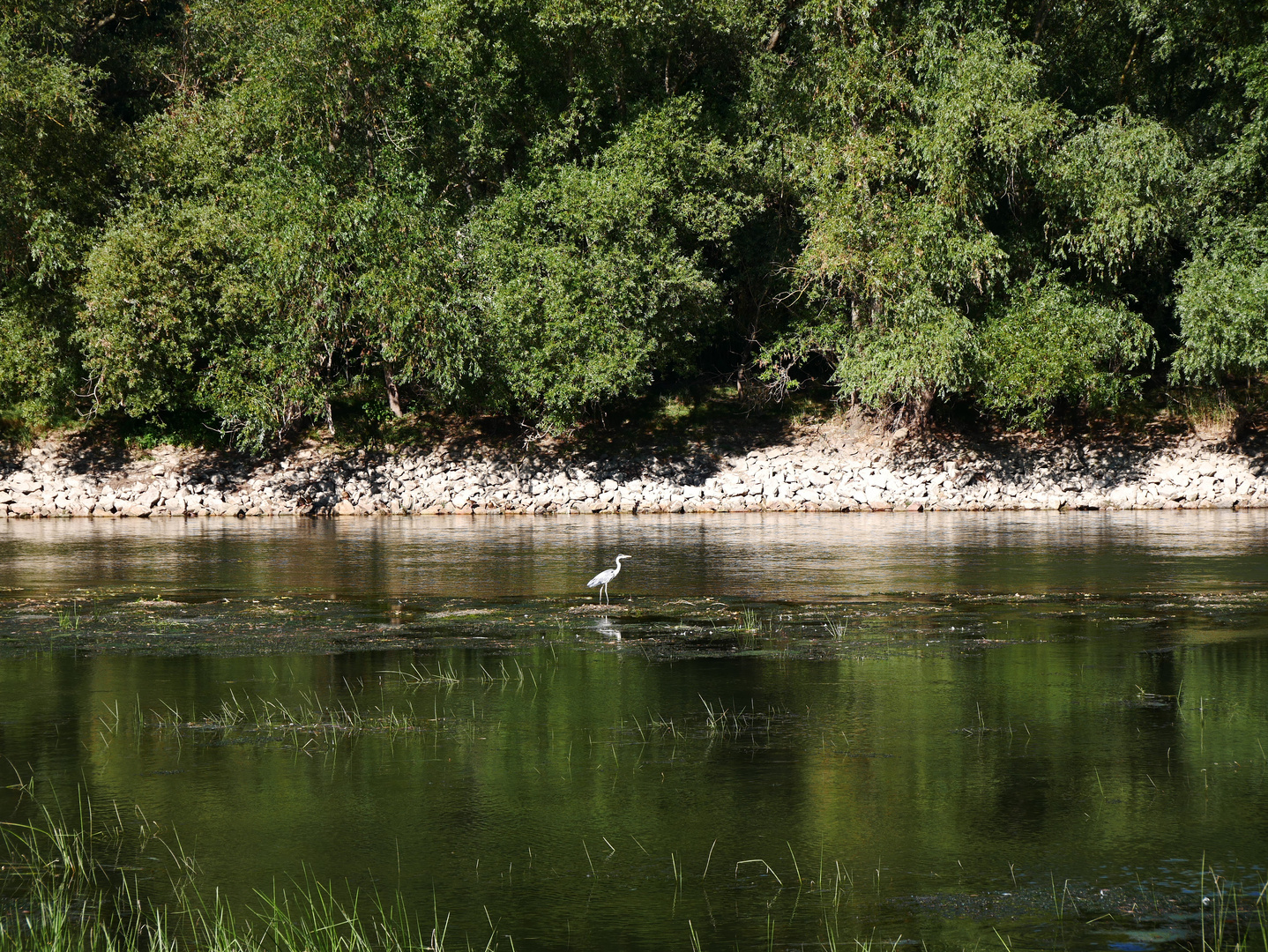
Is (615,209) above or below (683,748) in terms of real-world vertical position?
above

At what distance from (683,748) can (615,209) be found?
107 ft

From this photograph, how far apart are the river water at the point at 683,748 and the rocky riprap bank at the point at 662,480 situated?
786 inches

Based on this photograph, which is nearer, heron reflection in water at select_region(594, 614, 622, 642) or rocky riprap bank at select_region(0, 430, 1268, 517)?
heron reflection in water at select_region(594, 614, 622, 642)

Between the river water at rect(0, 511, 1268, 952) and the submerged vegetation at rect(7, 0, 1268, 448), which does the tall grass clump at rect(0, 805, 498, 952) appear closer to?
the river water at rect(0, 511, 1268, 952)

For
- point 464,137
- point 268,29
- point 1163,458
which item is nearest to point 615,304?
point 464,137

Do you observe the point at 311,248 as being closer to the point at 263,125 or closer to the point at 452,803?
the point at 263,125

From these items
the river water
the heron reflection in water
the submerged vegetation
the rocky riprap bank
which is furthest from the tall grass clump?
the rocky riprap bank

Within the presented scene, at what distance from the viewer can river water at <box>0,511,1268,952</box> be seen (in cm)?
795

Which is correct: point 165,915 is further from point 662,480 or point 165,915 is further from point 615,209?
point 662,480

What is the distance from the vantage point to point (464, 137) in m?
45.2

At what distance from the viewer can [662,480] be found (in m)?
44.9

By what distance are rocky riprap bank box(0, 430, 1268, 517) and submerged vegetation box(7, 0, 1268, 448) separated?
195cm

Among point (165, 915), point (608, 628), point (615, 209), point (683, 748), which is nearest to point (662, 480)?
point (615, 209)

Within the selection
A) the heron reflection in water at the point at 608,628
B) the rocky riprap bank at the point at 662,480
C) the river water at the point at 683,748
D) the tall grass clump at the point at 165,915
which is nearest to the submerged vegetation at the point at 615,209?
the rocky riprap bank at the point at 662,480
